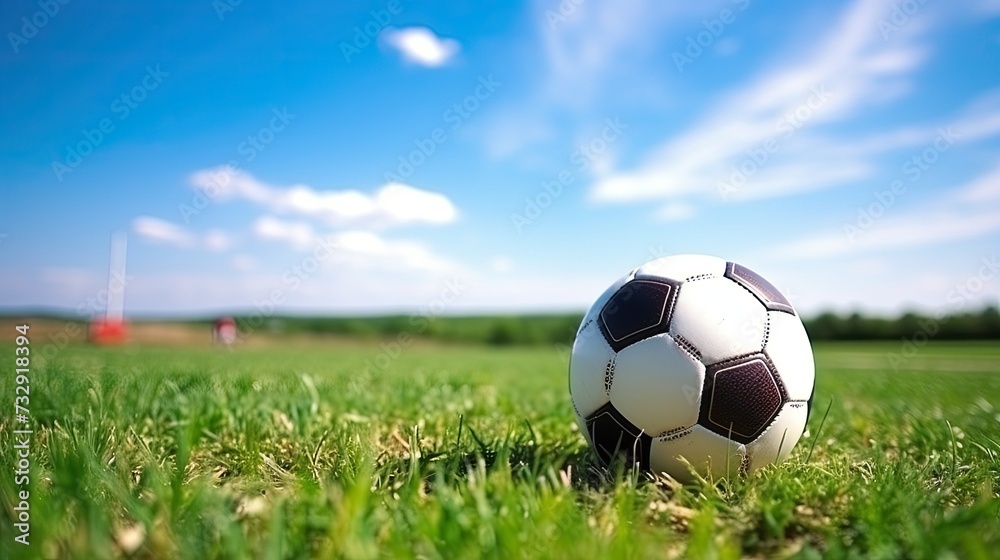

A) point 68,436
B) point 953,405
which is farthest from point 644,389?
point 953,405

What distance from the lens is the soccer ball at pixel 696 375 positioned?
2.93 meters

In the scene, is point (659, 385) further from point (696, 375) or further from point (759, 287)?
point (759, 287)

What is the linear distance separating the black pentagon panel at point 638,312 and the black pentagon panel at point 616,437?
0.36 metres

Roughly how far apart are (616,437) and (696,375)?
546 mm

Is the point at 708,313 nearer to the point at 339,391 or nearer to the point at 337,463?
the point at 337,463

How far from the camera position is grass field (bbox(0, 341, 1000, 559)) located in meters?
1.84

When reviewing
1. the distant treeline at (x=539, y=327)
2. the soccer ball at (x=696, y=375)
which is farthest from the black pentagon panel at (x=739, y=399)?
the distant treeline at (x=539, y=327)

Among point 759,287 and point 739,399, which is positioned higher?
point 759,287

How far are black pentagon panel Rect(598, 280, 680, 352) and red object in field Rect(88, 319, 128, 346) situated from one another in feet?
128

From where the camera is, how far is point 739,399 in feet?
9.66

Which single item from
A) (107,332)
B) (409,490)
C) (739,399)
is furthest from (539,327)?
(409,490)

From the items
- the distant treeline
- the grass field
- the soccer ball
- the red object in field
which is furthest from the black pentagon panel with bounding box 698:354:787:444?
the red object in field

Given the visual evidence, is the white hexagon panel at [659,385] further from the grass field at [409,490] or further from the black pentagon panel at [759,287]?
the black pentagon panel at [759,287]

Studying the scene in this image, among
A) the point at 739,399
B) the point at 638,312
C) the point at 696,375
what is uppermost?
the point at 638,312
